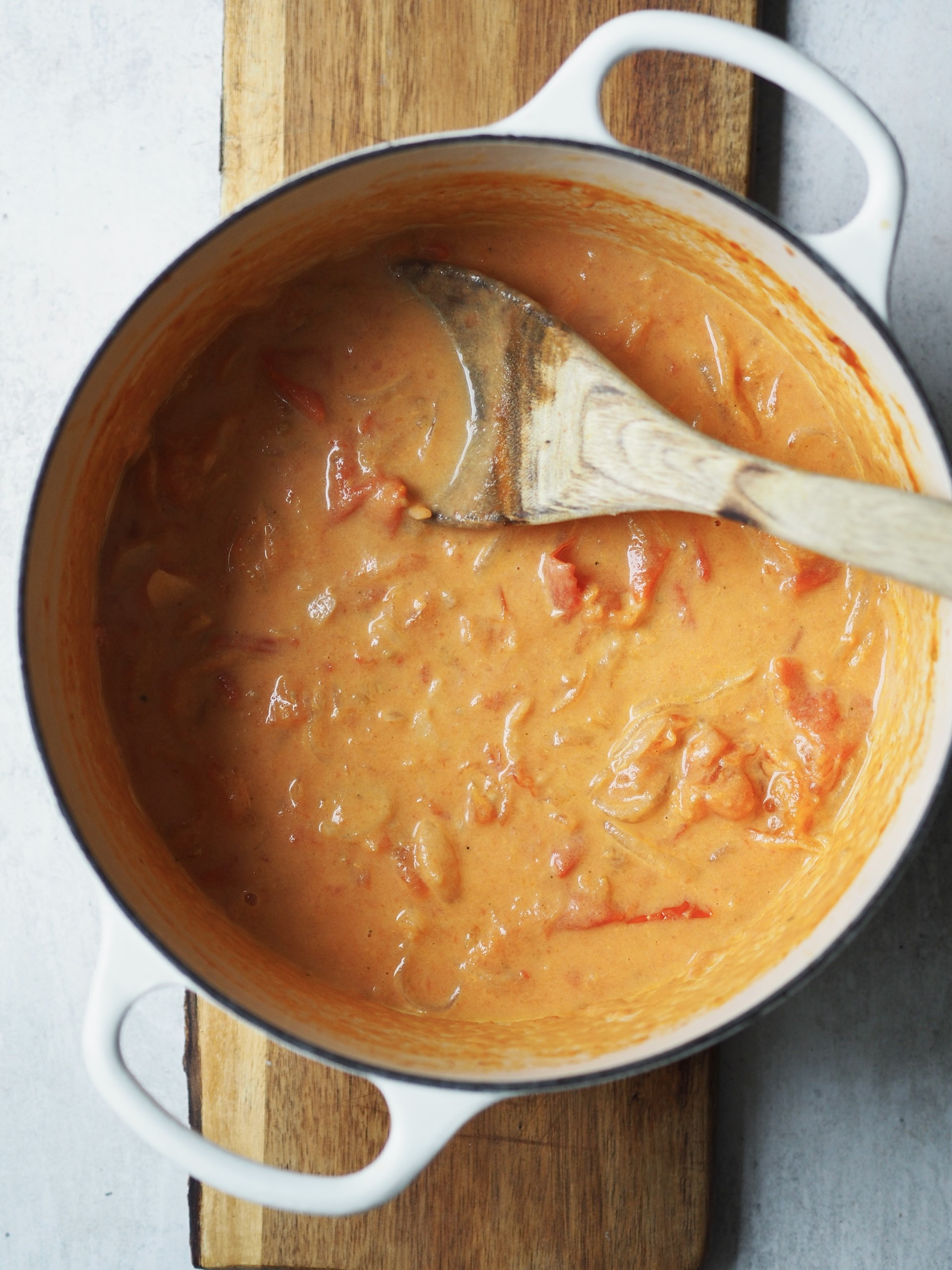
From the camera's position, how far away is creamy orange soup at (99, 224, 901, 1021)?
5.64 ft

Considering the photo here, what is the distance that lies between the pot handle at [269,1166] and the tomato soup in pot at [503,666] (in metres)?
0.35

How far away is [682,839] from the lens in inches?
68.2

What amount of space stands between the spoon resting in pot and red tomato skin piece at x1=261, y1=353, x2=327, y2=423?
0.25 meters

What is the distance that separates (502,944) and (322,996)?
0.31 metres

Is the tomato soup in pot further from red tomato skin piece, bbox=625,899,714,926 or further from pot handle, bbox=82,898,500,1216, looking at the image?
pot handle, bbox=82,898,500,1216

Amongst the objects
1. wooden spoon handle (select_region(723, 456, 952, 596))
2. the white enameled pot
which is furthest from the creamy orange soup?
wooden spoon handle (select_region(723, 456, 952, 596))

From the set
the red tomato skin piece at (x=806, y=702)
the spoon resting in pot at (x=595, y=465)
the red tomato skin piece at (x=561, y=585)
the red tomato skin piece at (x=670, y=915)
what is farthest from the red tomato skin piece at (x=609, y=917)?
the spoon resting in pot at (x=595, y=465)

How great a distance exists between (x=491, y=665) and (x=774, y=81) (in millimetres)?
948

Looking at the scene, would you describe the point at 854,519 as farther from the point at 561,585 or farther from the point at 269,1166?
the point at 269,1166

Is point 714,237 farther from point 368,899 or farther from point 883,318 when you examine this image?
point 368,899

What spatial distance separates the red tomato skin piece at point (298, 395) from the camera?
1.73 meters

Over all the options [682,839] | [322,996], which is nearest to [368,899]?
[322,996]

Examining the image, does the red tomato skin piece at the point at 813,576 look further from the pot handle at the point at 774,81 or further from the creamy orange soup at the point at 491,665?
the pot handle at the point at 774,81

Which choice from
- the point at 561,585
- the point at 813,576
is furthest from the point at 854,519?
the point at 561,585
